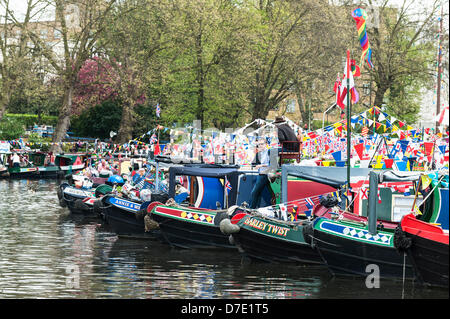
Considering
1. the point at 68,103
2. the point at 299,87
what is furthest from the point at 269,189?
the point at 68,103

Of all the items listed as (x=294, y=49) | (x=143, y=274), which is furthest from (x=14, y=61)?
(x=143, y=274)

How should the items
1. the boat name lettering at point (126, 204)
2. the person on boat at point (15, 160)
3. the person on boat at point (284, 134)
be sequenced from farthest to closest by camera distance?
the person on boat at point (15, 160)
the boat name lettering at point (126, 204)
the person on boat at point (284, 134)

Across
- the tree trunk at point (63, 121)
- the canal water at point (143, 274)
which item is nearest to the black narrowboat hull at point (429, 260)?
the canal water at point (143, 274)

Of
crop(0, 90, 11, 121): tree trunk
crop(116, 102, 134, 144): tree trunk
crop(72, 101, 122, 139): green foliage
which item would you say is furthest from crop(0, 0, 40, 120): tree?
crop(72, 101, 122, 139): green foliage

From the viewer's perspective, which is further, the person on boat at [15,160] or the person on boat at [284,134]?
the person on boat at [15,160]

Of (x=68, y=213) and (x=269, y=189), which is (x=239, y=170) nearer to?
(x=269, y=189)

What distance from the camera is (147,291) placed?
614 inches

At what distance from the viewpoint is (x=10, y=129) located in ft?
197

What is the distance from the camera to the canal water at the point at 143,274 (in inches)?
604

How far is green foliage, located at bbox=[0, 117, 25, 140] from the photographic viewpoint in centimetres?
5938

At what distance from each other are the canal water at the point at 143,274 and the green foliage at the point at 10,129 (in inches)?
1412

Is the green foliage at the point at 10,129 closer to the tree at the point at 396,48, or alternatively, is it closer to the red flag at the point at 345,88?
the tree at the point at 396,48

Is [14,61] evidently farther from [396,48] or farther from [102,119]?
[396,48]
